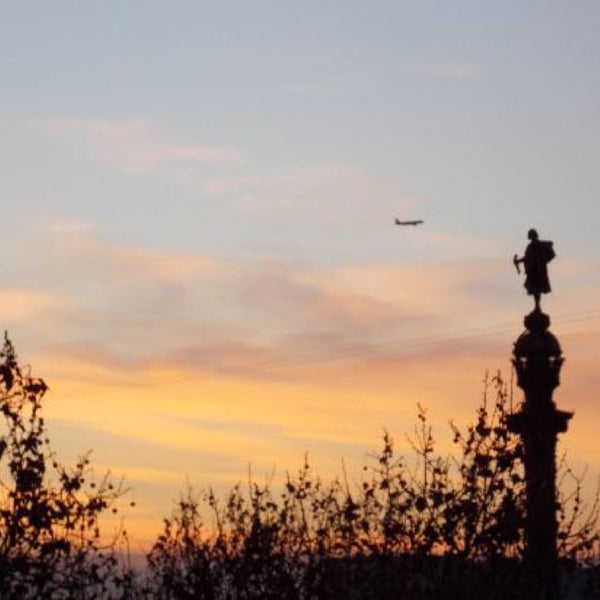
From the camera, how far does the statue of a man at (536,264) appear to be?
3397 centimetres

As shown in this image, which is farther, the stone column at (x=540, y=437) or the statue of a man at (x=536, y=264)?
the statue of a man at (x=536, y=264)

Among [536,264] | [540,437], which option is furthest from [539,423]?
[536,264]

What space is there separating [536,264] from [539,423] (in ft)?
12.3

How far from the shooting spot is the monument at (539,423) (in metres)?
31.2

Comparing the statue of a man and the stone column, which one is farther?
the statue of a man

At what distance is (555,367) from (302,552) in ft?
27.6

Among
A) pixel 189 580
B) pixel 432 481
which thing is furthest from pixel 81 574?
pixel 432 481

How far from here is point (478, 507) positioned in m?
31.2

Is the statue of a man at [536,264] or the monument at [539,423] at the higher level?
the statue of a man at [536,264]

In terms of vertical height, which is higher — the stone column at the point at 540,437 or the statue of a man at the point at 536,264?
Result: the statue of a man at the point at 536,264

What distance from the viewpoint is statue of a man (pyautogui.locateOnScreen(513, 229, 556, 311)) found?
3397 centimetres

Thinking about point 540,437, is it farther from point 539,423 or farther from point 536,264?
point 536,264

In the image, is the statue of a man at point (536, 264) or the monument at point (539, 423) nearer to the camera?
the monument at point (539, 423)

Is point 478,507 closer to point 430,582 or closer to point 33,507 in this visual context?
point 430,582
